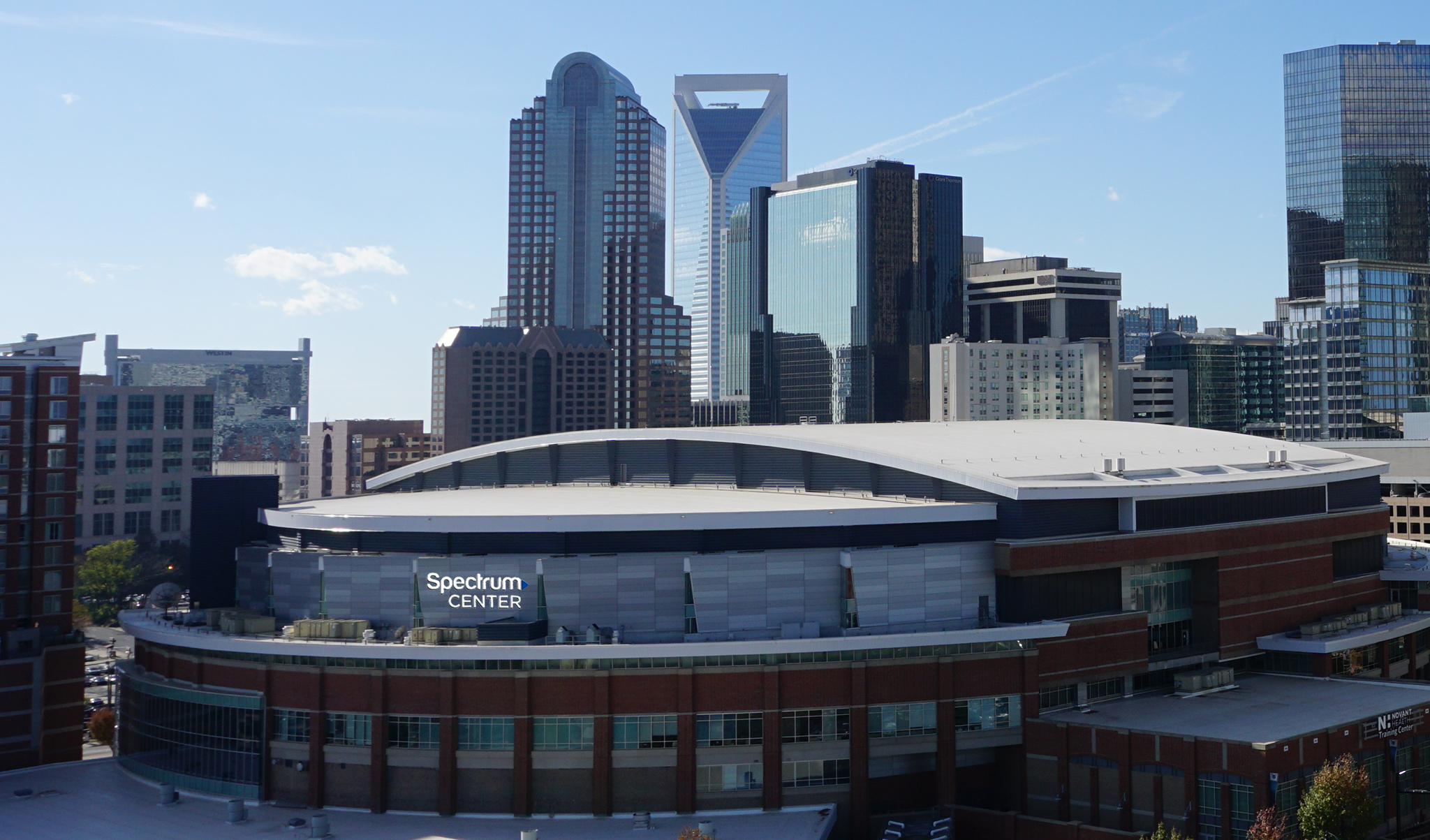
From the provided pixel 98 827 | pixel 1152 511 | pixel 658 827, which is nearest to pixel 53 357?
pixel 98 827

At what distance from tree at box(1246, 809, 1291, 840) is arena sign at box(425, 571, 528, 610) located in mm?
36392

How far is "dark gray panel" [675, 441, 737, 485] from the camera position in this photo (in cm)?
8775

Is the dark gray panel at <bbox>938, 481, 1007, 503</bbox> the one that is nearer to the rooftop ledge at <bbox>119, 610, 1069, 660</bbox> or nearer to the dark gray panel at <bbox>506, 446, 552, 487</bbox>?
the rooftop ledge at <bbox>119, 610, 1069, 660</bbox>

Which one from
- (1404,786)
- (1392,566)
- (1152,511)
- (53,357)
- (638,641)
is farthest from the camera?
(1392,566)

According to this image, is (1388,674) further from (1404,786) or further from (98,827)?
(98,827)

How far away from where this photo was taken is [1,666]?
80125 mm

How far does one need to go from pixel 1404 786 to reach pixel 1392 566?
31827 mm

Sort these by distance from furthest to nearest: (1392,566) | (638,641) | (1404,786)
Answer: (1392,566) < (1404,786) < (638,641)

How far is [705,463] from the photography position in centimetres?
8938

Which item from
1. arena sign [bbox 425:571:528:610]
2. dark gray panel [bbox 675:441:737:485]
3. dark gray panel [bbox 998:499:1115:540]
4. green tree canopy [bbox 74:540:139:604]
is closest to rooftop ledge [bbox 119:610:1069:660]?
arena sign [bbox 425:571:528:610]

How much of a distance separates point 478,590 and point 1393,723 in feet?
160

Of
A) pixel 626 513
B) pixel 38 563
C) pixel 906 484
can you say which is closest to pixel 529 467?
pixel 626 513

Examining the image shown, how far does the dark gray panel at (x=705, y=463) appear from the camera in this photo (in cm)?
8775

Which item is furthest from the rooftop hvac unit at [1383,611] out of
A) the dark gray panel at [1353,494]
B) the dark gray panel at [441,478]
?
the dark gray panel at [441,478]
